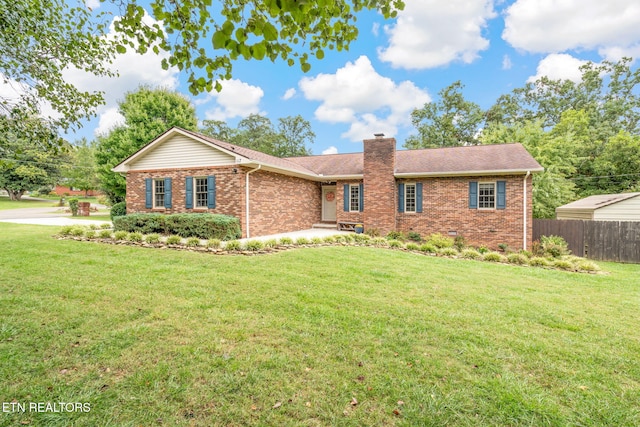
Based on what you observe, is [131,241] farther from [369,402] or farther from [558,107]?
[558,107]

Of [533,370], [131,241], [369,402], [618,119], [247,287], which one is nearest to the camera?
[369,402]

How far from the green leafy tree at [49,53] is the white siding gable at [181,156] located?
6.59m

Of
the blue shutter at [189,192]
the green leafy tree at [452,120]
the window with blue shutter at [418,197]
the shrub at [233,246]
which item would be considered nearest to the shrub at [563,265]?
the window with blue shutter at [418,197]

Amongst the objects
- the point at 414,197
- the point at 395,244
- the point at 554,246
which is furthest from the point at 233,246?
the point at 554,246

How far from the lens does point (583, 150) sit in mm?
24516

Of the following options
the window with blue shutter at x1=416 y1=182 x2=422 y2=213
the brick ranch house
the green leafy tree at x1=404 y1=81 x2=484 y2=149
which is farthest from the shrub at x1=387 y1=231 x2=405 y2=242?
the green leafy tree at x1=404 y1=81 x2=484 y2=149

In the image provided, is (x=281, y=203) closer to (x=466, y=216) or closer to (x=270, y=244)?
(x=270, y=244)

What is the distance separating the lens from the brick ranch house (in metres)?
12.1

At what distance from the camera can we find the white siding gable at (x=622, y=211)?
1298 cm

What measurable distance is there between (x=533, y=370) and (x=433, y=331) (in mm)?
1043

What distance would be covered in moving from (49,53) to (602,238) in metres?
17.8

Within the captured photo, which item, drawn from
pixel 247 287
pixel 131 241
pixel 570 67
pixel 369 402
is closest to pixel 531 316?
pixel 369 402

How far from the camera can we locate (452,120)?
30.3 meters

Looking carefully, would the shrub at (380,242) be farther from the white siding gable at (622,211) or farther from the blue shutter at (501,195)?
the white siding gable at (622,211)
